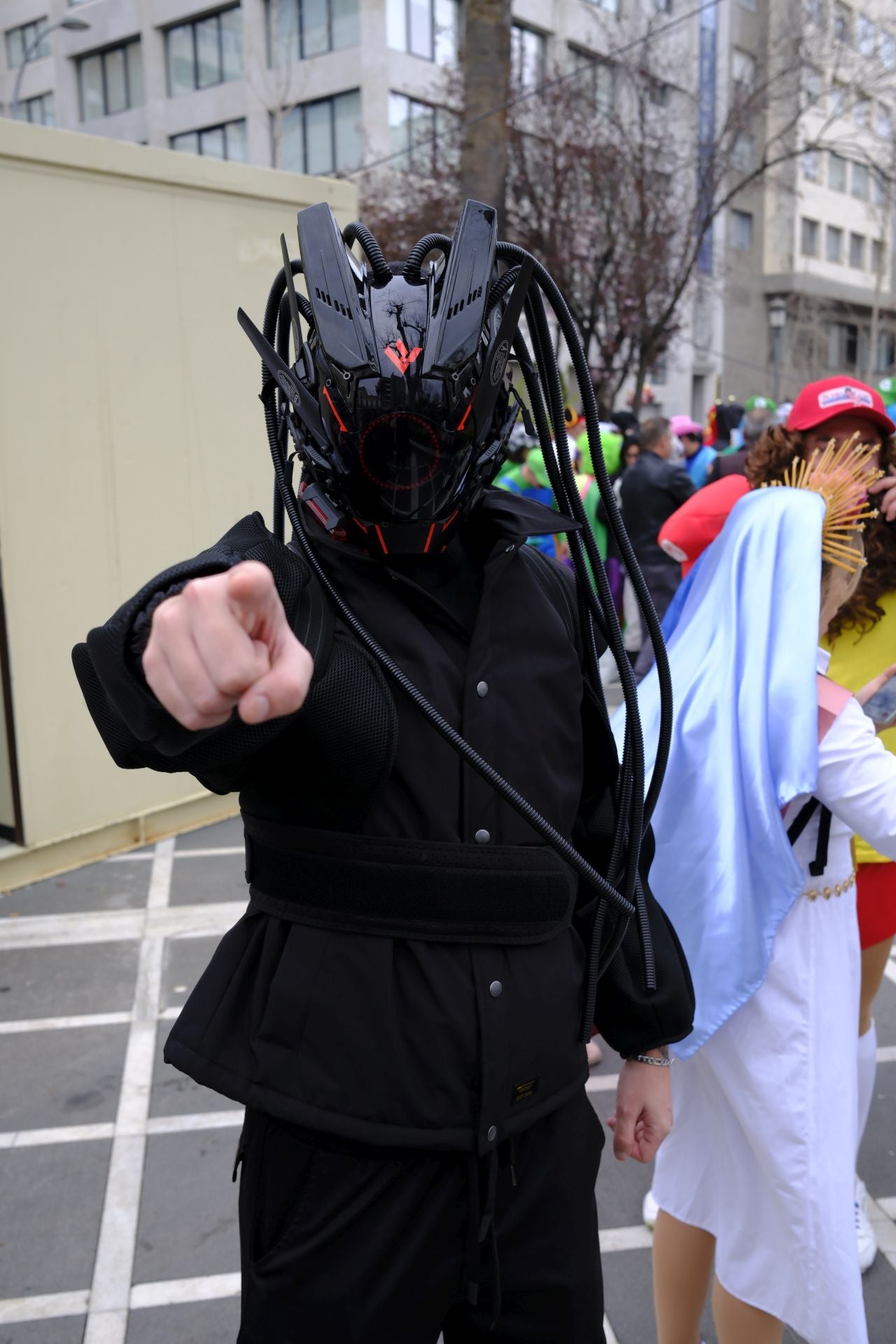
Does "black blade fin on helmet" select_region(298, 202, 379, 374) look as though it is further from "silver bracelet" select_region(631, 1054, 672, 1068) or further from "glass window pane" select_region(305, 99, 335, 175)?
"glass window pane" select_region(305, 99, 335, 175)

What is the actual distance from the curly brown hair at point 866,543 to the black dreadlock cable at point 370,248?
61.1 inches

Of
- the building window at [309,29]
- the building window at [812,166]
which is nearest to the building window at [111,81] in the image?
the building window at [309,29]

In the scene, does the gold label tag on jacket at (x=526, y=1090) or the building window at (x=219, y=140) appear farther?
the building window at (x=219, y=140)

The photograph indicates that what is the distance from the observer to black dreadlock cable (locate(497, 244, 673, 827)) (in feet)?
5.10

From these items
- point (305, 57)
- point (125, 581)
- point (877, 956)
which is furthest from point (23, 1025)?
point (305, 57)

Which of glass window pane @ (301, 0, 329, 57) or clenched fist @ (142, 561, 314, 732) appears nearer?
clenched fist @ (142, 561, 314, 732)

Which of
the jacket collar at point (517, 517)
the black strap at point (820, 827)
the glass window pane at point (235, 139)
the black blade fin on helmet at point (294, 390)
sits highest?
the glass window pane at point (235, 139)

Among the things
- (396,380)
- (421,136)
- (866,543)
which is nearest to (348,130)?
(421,136)

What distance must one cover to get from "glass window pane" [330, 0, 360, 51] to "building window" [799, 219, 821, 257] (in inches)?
658

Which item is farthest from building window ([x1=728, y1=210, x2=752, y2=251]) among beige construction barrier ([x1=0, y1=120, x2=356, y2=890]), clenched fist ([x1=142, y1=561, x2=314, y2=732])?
clenched fist ([x1=142, y1=561, x2=314, y2=732])

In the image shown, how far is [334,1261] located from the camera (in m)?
1.41

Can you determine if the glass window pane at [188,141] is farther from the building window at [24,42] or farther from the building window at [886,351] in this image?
the building window at [886,351]

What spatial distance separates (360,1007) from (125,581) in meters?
4.23

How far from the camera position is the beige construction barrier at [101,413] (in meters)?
4.82
